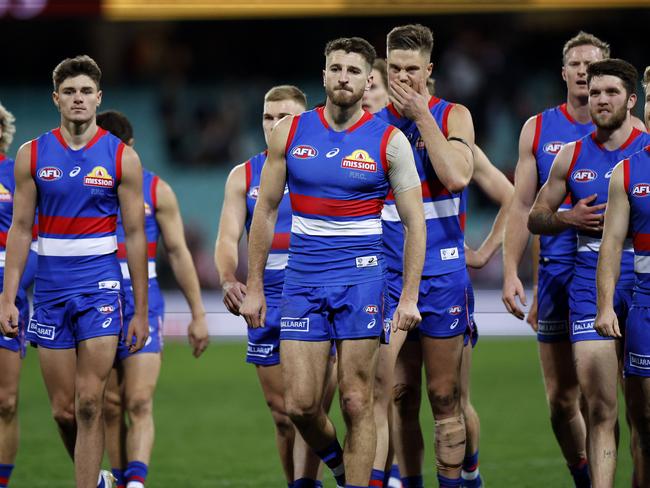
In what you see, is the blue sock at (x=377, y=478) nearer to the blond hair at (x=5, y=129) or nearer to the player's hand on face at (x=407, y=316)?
the player's hand on face at (x=407, y=316)

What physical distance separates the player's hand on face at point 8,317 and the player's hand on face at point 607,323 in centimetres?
332

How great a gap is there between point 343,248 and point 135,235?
1.34m

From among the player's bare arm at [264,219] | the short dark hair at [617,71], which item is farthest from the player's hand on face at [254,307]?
the short dark hair at [617,71]

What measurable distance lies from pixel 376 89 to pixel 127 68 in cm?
1478

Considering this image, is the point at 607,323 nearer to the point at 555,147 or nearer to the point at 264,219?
the point at 555,147

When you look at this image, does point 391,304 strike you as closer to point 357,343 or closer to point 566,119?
point 357,343

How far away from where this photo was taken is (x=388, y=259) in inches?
289

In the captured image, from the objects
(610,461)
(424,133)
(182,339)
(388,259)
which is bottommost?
(182,339)

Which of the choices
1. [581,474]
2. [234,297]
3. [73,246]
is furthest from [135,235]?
[581,474]

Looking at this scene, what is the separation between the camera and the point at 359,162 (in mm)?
6496

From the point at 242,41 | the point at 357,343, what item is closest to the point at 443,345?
the point at 357,343

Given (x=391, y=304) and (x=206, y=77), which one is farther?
(x=206, y=77)

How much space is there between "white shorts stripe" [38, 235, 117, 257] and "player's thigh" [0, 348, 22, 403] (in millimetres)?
967

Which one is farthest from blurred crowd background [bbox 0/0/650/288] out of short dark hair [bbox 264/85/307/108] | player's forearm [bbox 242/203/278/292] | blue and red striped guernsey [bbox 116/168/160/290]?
player's forearm [bbox 242/203/278/292]
